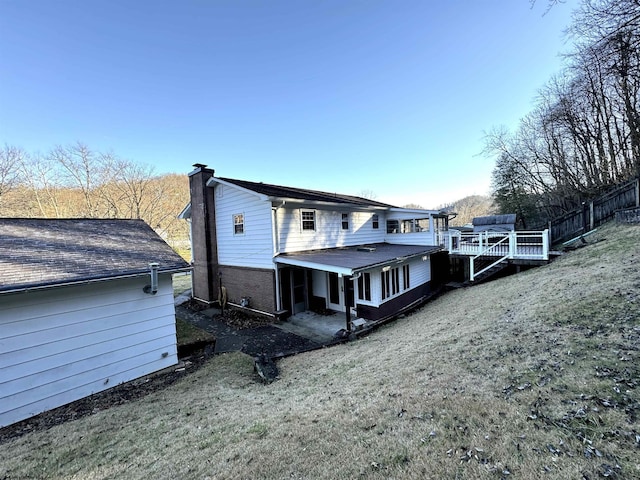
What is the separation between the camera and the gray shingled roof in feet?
18.0

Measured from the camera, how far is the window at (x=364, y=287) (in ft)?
35.5

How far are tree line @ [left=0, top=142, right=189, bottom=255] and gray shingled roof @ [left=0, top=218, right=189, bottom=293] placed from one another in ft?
89.9

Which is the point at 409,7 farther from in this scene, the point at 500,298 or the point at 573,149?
the point at 573,149

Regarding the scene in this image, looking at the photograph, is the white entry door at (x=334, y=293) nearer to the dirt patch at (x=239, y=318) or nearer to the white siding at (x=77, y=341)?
the dirt patch at (x=239, y=318)

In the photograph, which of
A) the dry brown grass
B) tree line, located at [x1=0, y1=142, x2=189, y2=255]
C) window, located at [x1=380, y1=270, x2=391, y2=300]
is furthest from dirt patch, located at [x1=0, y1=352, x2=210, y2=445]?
tree line, located at [x1=0, y1=142, x2=189, y2=255]

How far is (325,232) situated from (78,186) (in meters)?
31.7

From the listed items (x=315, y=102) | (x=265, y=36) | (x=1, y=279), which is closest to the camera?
(x=1, y=279)

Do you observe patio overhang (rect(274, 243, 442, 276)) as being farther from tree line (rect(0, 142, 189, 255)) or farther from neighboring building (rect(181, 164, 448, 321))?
tree line (rect(0, 142, 189, 255))

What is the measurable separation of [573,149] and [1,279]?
37429 mm

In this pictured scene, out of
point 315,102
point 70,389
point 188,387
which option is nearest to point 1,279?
point 70,389

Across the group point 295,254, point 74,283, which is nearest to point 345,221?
point 295,254

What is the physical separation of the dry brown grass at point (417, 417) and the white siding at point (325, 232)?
241 inches

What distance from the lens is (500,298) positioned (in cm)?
896

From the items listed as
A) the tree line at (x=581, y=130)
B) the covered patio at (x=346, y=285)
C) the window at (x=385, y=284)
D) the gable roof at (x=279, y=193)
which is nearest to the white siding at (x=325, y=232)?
the covered patio at (x=346, y=285)
